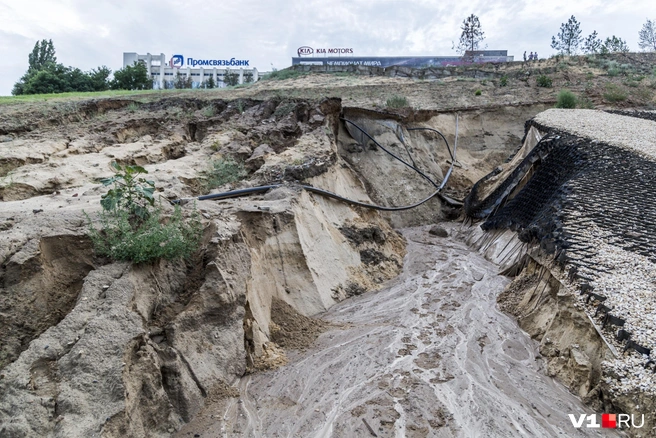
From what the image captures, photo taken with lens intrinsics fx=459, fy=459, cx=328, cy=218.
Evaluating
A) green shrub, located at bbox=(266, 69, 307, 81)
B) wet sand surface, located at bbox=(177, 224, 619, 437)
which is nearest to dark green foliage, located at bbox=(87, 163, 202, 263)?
wet sand surface, located at bbox=(177, 224, 619, 437)

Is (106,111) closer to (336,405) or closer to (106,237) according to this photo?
(106,237)

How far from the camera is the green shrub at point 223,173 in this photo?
801 centimetres

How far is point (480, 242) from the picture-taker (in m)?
9.38

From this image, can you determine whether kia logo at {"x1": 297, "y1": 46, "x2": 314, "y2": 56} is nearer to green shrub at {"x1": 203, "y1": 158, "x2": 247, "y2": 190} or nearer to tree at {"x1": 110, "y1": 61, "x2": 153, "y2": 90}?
tree at {"x1": 110, "y1": 61, "x2": 153, "y2": 90}

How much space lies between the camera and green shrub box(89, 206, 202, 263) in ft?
13.3

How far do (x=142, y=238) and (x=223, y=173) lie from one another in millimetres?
4381

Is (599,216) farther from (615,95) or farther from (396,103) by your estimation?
(615,95)

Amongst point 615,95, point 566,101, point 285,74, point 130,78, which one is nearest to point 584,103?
point 566,101

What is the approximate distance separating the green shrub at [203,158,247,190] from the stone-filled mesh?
4.97 meters

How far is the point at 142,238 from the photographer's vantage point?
409 centimetres

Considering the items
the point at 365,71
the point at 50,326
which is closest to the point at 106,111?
the point at 50,326

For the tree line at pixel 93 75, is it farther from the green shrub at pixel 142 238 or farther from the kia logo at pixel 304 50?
the green shrub at pixel 142 238

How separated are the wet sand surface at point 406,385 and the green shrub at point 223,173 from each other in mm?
3289

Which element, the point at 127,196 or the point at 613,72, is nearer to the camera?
the point at 127,196
